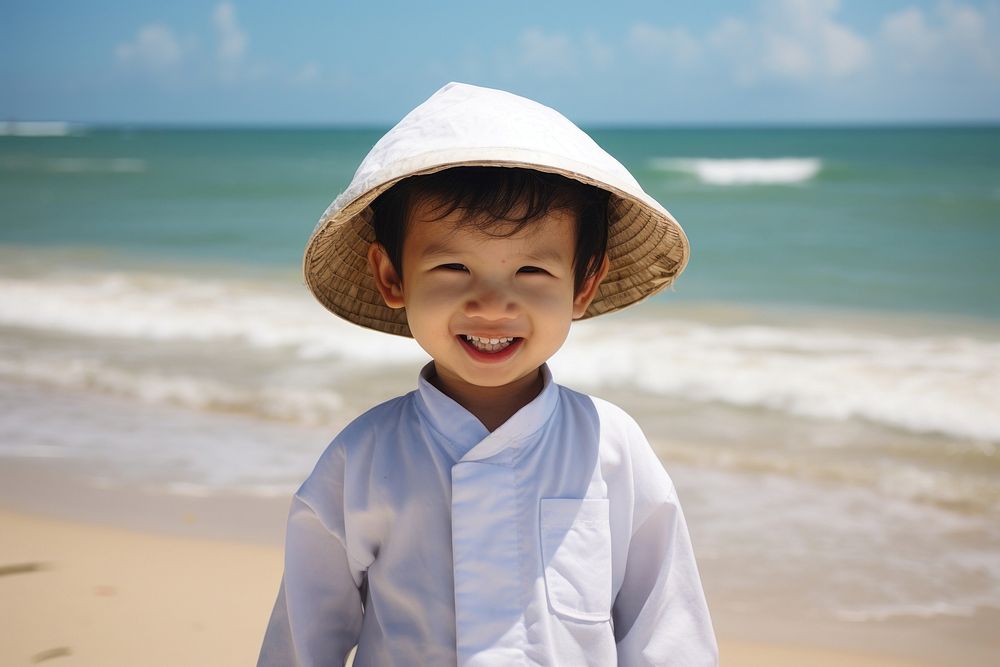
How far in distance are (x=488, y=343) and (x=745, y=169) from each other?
2791 centimetres

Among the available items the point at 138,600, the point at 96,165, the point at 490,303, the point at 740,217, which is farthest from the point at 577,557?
the point at 96,165

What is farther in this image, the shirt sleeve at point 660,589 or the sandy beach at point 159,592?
the sandy beach at point 159,592

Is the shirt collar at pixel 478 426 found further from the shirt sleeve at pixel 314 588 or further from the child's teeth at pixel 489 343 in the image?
the shirt sleeve at pixel 314 588

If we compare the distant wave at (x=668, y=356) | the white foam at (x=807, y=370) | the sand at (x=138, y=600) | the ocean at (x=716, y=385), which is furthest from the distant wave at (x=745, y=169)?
the sand at (x=138, y=600)

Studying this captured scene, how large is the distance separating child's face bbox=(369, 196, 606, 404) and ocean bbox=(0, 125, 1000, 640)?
156 cm

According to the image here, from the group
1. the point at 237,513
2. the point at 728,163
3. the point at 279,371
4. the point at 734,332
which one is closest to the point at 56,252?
the point at 279,371

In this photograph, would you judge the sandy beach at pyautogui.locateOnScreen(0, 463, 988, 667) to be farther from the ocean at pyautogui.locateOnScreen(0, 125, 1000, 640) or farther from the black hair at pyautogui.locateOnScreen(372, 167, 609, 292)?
the black hair at pyautogui.locateOnScreen(372, 167, 609, 292)

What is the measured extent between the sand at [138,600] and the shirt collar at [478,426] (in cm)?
123

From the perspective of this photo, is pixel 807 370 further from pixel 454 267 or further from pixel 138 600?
pixel 454 267

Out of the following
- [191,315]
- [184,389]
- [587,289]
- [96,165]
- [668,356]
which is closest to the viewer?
[587,289]

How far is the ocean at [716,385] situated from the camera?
3.24 meters

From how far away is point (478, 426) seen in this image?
59.5 inches

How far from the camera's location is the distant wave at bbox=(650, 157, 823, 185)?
24.5 m

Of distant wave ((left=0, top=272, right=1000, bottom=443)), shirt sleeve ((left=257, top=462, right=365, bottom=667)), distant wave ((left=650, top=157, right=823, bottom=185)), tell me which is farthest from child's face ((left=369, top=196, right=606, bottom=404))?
distant wave ((left=650, top=157, right=823, bottom=185))
